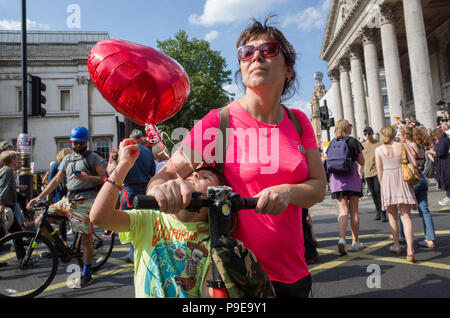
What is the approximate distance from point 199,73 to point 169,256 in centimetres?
2914

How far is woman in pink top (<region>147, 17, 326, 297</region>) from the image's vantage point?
4.40 ft

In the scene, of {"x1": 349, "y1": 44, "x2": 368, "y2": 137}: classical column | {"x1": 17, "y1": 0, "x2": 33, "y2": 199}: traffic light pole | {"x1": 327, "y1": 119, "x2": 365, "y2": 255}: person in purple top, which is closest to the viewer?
{"x1": 327, "y1": 119, "x2": 365, "y2": 255}: person in purple top

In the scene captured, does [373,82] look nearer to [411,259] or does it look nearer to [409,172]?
[409,172]

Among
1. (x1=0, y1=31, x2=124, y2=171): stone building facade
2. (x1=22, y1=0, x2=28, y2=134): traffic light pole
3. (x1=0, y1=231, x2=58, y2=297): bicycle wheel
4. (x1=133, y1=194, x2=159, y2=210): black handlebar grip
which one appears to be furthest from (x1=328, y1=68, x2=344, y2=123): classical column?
(x1=133, y1=194, x2=159, y2=210): black handlebar grip

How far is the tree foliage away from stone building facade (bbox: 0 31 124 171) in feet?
21.2

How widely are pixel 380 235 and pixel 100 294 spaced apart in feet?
16.0

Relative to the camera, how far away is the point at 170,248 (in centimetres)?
146

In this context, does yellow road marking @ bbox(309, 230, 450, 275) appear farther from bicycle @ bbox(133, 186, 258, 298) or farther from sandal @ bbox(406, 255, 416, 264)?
bicycle @ bbox(133, 186, 258, 298)

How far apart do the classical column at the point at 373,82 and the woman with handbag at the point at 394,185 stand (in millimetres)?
19713

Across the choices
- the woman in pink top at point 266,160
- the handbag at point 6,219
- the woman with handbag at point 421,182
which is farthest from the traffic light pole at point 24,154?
the woman with handbag at point 421,182

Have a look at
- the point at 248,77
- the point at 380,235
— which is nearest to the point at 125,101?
the point at 248,77

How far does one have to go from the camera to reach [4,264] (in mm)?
4016

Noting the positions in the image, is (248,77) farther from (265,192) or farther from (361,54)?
(361,54)

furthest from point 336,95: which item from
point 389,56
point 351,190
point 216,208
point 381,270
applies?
point 216,208
